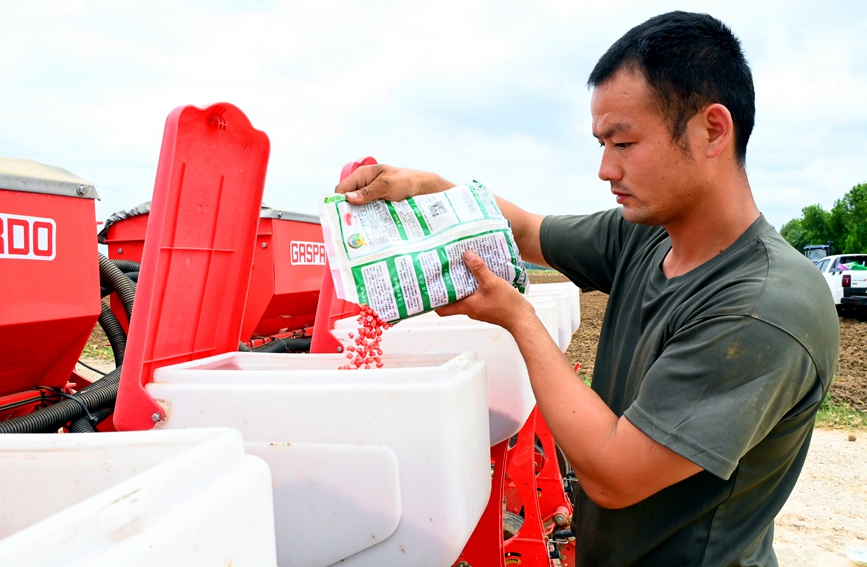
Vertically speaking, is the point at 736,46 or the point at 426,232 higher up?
the point at 736,46

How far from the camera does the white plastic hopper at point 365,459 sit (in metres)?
1.14

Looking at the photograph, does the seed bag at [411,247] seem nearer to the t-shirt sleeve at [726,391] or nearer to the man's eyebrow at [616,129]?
the man's eyebrow at [616,129]

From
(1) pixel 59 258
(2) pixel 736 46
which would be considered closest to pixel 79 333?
(1) pixel 59 258

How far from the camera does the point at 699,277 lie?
4.38 ft

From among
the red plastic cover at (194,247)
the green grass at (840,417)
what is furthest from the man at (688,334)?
the green grass at (840,417)

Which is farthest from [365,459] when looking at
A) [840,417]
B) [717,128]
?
[840,417]

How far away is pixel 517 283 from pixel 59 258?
133cm

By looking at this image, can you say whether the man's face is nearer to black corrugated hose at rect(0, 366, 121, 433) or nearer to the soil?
black corrugated hose at rect(0, 366, 121, 433)

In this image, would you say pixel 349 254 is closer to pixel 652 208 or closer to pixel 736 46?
pixel 652 208

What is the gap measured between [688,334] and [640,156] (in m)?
0.38

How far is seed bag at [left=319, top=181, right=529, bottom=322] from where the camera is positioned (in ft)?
4.33

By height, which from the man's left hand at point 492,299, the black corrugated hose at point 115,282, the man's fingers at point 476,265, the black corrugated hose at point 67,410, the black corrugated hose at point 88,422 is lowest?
the black corrugated hose at point 88,422

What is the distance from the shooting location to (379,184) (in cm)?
142

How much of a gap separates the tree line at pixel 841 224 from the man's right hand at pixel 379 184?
41416mm
